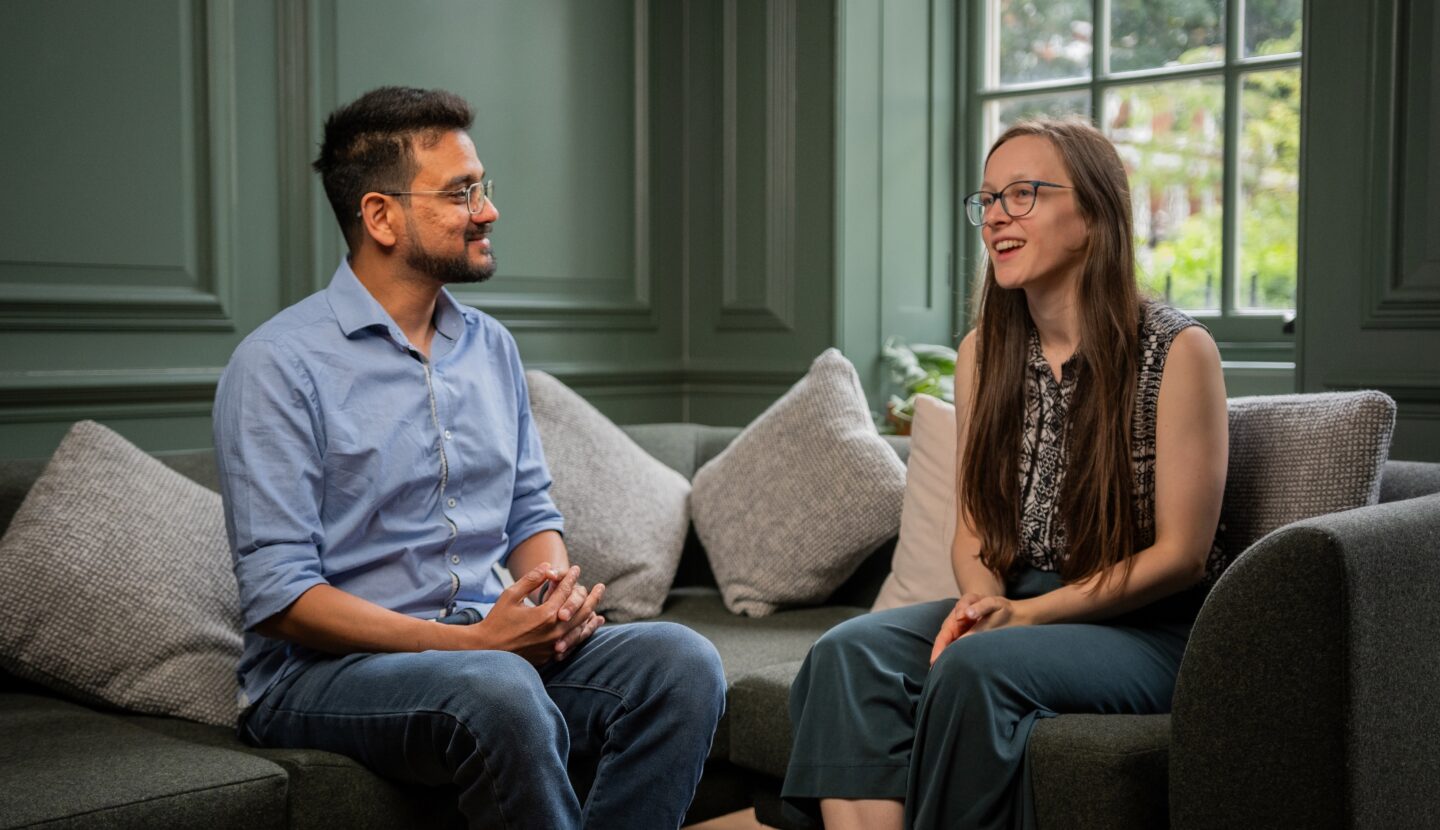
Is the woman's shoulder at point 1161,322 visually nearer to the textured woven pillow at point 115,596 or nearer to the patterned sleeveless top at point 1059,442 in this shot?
the patterned sleeveless top at point 1059,442

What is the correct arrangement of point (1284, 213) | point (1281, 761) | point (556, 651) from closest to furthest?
point (1281, 761) → point (556, 651) → point (1284, 213)

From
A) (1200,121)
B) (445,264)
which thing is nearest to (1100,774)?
(445,264)

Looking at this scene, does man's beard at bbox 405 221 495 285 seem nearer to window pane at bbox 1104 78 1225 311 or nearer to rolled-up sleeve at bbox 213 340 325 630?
rolled-up sleeve at bbox 213 340 325 630

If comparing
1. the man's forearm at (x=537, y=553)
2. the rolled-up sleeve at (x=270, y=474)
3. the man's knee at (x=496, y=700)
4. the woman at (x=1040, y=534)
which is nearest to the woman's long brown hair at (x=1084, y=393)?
the woman at (x=1040, y=534)

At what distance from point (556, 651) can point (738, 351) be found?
6.32ft

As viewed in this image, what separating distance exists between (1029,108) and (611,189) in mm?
1136

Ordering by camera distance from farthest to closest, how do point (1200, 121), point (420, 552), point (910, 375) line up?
1. point (910, 375)
2. point (1200, 121)
3. point (420, 552)

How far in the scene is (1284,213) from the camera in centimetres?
333

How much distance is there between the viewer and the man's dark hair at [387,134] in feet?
6.94

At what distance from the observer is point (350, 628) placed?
72.4 inches

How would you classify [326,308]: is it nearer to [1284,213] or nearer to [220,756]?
[220,756]

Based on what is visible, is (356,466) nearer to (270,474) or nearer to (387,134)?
(270,474)

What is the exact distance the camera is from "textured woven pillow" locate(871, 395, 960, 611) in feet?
8.30

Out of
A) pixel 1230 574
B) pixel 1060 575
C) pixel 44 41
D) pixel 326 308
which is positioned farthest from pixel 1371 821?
pixel 44 41
